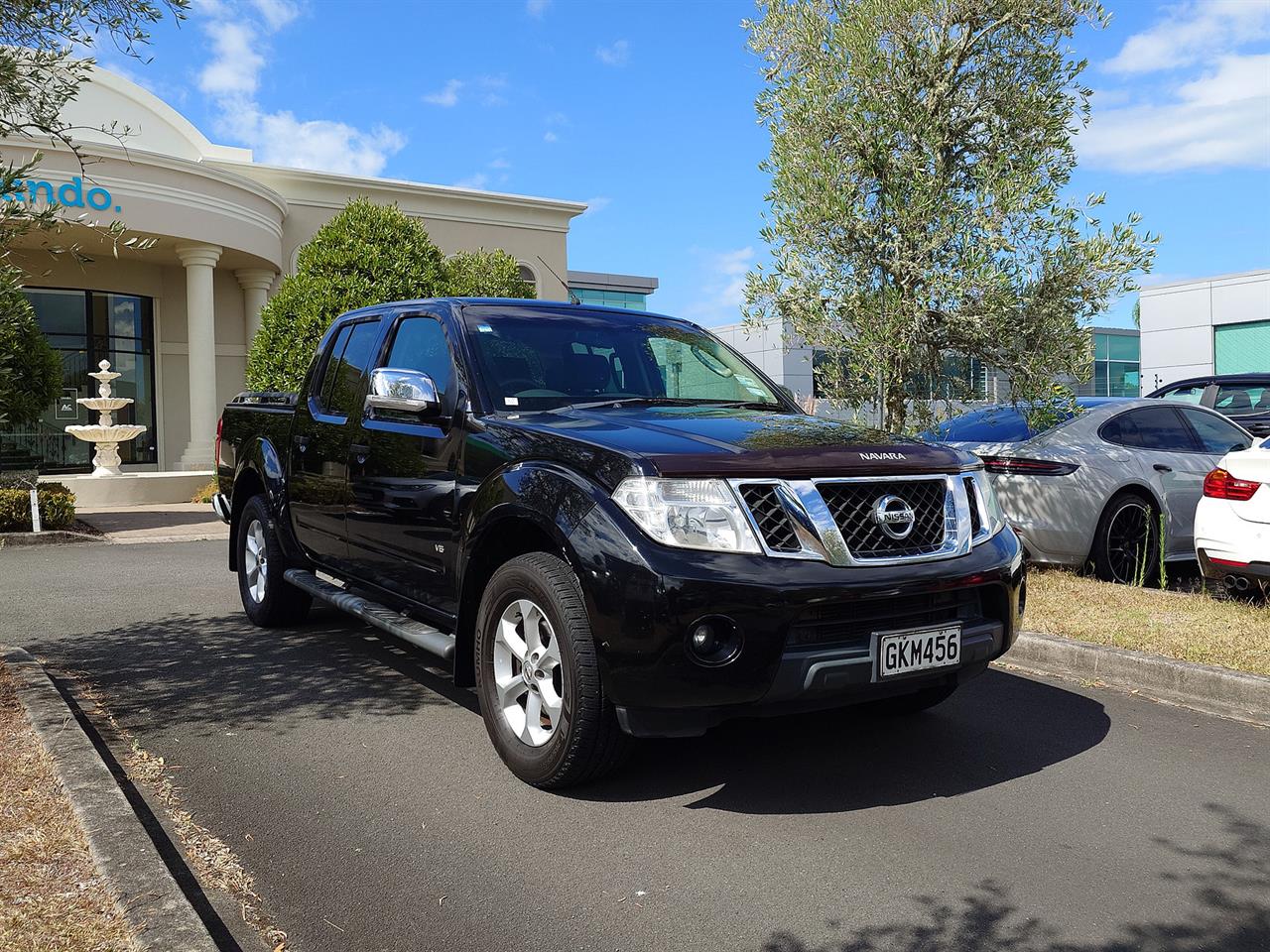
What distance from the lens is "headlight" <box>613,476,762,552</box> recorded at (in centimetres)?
358

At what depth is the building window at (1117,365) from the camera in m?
45.1

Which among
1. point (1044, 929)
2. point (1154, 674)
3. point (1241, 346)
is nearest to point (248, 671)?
point (1044, 929)

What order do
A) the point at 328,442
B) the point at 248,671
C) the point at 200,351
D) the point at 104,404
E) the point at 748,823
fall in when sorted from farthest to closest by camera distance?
the point at 200,351, the point at 104,404, the point at 248,671, the point at 328,442, the point at 748,823

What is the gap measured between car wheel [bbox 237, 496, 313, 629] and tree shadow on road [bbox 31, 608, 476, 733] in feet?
0.37

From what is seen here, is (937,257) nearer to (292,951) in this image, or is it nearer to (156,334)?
(292,951)

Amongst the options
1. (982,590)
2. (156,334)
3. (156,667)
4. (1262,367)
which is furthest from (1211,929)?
A: (1262,367)

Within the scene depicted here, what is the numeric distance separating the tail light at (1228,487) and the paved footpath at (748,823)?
187cm

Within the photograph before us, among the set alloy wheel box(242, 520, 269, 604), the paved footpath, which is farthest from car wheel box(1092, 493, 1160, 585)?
alloy wheel box(242, 520, 269, 604)

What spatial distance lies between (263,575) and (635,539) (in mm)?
4258

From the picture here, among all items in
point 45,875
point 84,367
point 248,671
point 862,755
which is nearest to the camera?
point 45,875

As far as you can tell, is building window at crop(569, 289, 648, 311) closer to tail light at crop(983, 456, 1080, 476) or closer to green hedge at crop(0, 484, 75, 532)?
green hedge at crop(0, 484, 75, 532)

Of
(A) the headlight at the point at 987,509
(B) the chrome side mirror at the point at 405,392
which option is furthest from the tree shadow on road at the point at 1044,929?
(B) the chrome side mirror at the point at 405,392

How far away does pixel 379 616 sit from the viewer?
5.08 m

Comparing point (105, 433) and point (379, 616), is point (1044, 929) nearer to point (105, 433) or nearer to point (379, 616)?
point (379, 616)
